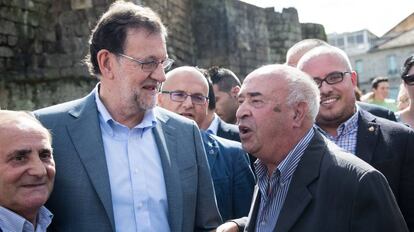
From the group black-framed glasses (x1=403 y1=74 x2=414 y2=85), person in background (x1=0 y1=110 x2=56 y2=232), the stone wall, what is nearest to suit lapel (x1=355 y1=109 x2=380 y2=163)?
black-framed glasses (x1=403 y1=74 x2=414 y2=85)

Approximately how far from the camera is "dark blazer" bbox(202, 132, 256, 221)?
363 centimetres

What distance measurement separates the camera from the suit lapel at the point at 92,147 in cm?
271

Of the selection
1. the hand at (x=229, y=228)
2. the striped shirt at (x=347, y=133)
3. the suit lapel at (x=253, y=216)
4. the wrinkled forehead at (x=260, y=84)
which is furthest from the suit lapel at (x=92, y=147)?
the striped shirt at (x=347, y=133)

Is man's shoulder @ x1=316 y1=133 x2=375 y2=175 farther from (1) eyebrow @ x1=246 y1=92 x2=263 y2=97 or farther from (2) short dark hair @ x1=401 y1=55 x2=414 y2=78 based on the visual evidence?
(2) short dark hair @ x1=401 y1=55 x2=414 y2=78

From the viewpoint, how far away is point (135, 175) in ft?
9.28

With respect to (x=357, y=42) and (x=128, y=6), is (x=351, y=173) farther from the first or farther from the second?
(x=357, y=42)

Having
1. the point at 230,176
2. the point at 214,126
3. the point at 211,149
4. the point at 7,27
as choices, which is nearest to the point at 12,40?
the point at 7,27

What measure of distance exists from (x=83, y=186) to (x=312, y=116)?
116 cm

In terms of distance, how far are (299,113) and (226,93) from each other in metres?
2.88

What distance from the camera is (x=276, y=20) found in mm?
17359

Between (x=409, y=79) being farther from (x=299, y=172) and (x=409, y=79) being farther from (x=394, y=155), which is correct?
(x=299, y=172)

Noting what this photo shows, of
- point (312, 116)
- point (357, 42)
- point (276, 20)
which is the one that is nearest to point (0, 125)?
point (312, 116)

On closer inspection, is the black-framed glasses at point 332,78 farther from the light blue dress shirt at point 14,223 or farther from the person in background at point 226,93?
the person in background at point 226,93

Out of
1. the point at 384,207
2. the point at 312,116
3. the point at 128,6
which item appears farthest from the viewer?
the point at 128,6
